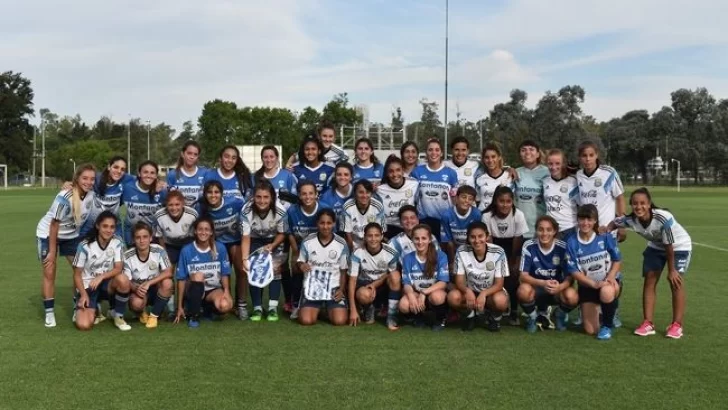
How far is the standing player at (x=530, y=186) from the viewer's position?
600 centimetres

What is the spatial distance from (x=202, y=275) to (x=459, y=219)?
2394 mm

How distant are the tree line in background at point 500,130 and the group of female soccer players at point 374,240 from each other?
40874mm

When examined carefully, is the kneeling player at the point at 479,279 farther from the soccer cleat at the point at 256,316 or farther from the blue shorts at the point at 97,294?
the blue shorts at the point at 97,294


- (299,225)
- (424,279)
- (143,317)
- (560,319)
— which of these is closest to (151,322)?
(143,317)

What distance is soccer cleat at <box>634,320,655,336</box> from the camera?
536 centimetres

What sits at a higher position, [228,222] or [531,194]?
[531,194]

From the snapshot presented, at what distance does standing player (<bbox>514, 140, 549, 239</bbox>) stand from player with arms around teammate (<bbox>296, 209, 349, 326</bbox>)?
1.71m

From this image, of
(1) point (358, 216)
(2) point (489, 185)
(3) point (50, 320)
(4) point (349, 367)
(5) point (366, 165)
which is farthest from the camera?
(5) point (366, 165)

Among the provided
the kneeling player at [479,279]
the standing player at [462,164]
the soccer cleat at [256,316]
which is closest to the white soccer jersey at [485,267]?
the kneeling player at [479,279]

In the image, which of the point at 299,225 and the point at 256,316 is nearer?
the point at 256,316

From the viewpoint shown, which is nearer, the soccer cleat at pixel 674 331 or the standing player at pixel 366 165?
the soccer cleat at pixel 674 331

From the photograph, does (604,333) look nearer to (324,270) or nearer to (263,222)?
(324,270)

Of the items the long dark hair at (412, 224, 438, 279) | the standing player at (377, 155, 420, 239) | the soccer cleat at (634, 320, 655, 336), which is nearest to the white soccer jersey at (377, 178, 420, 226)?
the standing player at (377, 155, 420, 239)

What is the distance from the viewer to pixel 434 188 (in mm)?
6246
